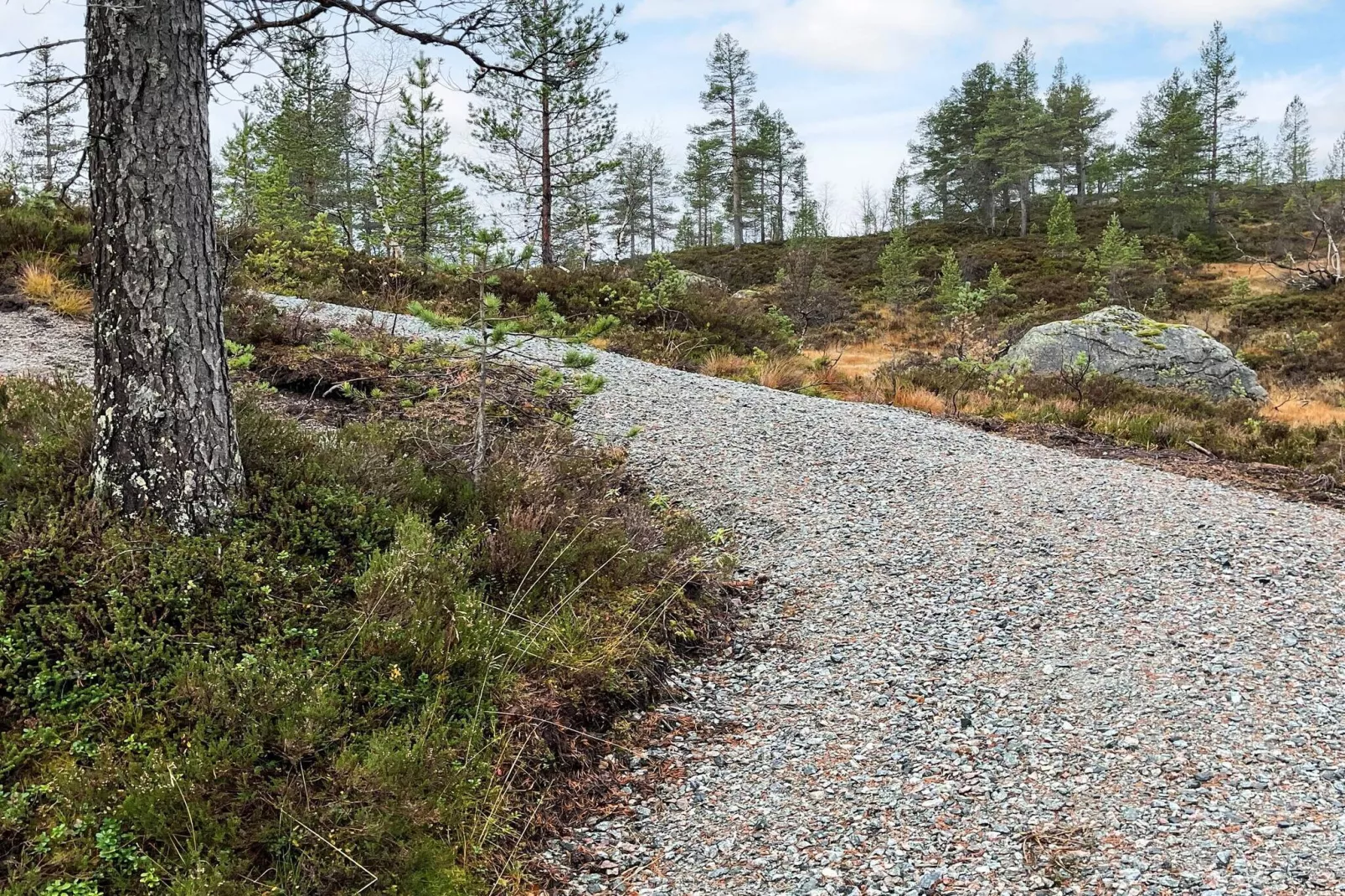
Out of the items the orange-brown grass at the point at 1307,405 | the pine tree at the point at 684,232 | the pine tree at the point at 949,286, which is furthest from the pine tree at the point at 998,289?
the pine tree at the point at 684,232

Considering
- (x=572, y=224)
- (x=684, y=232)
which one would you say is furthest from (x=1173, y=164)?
(x=572, y=224)

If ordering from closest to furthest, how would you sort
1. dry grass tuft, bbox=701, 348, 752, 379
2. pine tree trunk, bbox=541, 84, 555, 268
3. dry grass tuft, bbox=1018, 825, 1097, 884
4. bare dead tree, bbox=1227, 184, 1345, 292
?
dry grass tuft, bbox=1018, 825, 1097, 884, dry grass tuft, bbox=701, 348, 752, 379, pine tree trunk, bbox=541, 84, 555, 268, bare dead tree, bbox=1227, 184, 1345, 292

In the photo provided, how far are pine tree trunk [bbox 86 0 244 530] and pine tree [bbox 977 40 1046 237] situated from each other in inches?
1756

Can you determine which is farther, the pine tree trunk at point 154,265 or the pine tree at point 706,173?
the pine tree at point 706,173

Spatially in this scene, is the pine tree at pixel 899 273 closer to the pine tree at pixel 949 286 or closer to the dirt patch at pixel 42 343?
the pine tree at pixel 949 286

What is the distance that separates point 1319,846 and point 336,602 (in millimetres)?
4067

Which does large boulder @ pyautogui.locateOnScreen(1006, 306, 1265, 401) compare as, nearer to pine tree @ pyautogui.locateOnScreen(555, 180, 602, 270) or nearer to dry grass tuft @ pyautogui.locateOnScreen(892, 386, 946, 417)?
dry grass tuft @ pyautogui.locateOnScreen(892, 386, 946, 417)

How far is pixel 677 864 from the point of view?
2836 mm

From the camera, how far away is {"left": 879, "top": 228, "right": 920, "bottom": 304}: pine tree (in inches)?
1240

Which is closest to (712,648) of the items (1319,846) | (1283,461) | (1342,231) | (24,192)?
(1319,846)

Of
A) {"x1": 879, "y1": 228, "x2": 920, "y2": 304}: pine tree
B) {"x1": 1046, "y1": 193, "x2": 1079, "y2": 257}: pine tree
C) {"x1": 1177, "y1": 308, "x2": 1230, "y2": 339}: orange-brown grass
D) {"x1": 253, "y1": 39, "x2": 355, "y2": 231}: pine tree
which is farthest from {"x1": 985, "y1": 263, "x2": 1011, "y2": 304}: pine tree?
{"x1": 253, "y1": 39, "x2": 355, "y2": 231}: pine tree

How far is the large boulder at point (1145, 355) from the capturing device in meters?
14.1

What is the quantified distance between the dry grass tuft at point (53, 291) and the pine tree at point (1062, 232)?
37689 mm

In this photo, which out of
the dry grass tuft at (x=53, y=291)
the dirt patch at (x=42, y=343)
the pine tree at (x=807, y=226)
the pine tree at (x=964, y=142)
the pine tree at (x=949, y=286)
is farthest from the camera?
the pine tree at (x=964, y=142)
